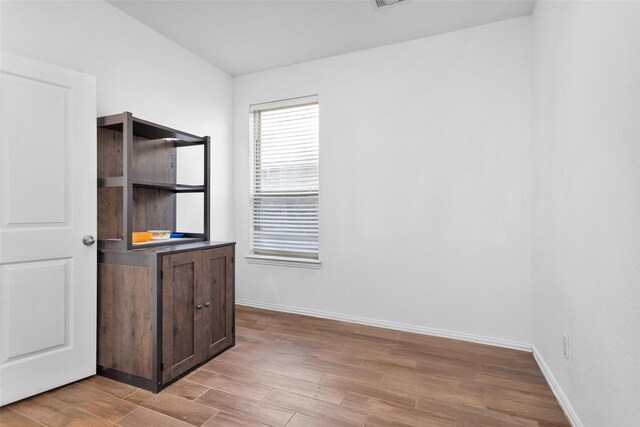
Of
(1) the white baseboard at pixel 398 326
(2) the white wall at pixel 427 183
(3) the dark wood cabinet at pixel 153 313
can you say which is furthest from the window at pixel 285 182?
(3) the dark wood cabinet at pixel 153 313

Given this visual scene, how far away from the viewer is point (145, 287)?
80.6 inches

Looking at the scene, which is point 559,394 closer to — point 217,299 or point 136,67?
point 217,299

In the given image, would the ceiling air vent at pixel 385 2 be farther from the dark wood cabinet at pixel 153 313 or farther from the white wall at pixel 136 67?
the dark wood cabinet at pixel 153 313

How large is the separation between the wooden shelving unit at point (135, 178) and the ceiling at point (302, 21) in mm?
1004

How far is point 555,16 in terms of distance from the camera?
207 centimetres

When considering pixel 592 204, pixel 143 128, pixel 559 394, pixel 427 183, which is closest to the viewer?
pixel 592 204

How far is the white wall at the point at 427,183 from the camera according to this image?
2730 millimetres

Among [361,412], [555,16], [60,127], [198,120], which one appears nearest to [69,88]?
[60,127]

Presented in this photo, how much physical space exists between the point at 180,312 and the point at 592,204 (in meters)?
2.45

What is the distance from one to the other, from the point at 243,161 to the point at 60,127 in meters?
1.98

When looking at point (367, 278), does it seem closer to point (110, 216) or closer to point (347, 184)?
point (347, 184)

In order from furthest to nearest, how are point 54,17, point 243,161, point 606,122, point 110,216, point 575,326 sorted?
1. point 243,161
2. point 110,216
3. point 54,17
4. point 575,326
5. point 606,122

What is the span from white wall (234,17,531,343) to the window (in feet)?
0.49

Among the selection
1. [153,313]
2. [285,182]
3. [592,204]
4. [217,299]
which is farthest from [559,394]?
[285,182]
